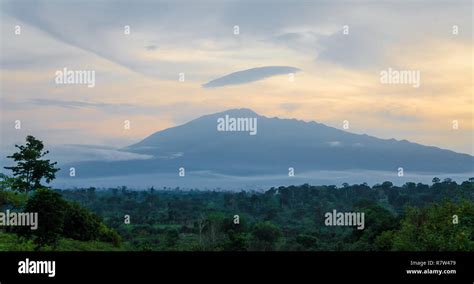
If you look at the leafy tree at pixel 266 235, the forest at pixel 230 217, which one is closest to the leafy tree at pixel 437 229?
the forest at pixel 230 217

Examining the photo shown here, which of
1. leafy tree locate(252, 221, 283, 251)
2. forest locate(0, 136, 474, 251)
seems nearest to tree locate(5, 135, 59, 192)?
forest locate(0, 136, 474, 251)

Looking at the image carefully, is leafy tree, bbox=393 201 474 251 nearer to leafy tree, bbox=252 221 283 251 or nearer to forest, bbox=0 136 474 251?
forest, bbox=0 136 474 251

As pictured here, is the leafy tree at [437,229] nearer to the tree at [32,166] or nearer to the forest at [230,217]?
the forest at [230,217]

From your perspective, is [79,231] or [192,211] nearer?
[79,231]

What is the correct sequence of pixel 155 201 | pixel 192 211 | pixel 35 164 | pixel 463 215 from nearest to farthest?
pixel 463 215, pixel 35 164, pixel 192 211, pixel 155 201

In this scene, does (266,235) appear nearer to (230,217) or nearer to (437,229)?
(230,217)
